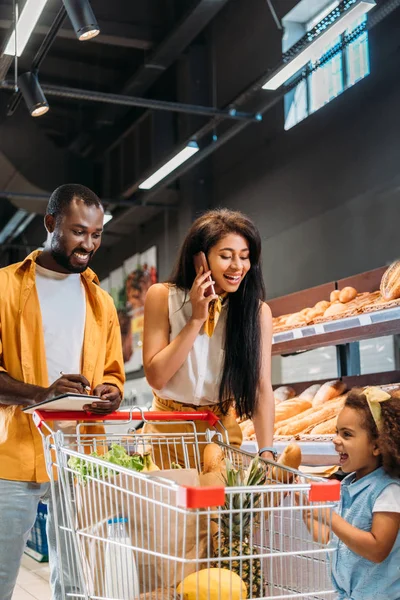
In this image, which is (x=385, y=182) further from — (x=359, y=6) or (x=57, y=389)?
(x=57, y=389)

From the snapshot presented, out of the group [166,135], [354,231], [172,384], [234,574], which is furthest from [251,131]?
[234,574]

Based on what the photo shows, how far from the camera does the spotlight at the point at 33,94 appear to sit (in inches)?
250

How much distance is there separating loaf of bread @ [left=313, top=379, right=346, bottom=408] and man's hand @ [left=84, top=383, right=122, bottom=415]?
2363 millimetres

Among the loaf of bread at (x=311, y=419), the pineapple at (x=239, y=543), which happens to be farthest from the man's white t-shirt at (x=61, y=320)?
the loaf of bread at (x=311, y=419)

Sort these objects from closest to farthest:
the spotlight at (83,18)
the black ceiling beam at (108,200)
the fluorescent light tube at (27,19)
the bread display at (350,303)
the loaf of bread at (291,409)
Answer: the bread display at (350,303) < the loaf of bread at (291,409) < the spotlight at (83,18) < the fluorescent light tube at (27,19) < the black ceiling beam at (108,200)

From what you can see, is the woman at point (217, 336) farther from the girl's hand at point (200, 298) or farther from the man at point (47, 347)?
the man at point (47, 347)

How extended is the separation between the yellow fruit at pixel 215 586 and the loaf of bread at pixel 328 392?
2.77 metres

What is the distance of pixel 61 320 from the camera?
2.25 metres

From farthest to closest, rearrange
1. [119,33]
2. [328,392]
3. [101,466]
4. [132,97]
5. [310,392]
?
[119,33]
[132,97]
[310,392]
[328,392]
[101,466]

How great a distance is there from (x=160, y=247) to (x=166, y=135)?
1770mm

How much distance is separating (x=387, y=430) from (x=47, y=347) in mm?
1014

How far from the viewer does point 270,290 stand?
320 inches

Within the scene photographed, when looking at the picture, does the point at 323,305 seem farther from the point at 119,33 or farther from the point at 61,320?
the point at 119,33

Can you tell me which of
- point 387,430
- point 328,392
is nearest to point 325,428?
point 328,392
